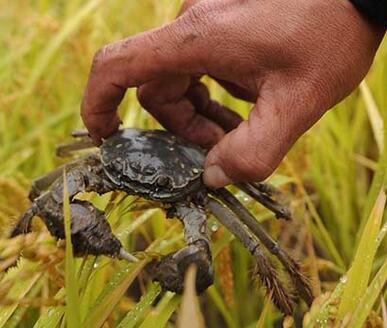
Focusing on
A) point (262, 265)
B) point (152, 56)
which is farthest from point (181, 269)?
point (152, 56)

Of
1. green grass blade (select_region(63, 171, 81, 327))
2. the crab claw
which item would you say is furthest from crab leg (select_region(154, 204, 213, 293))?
green grass blade (select_region(63, 171, 81, 327))

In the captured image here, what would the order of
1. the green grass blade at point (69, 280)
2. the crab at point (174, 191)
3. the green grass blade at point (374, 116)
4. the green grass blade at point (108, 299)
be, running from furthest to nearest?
the green grass blade at point (374, 116)
the crab at point (174, 191)
the green grass blade at point (108, 299)
the green grass blade at point (69, 280)

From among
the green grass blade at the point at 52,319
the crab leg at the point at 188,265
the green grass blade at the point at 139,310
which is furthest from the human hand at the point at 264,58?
the green grass blade at the point at 52,319

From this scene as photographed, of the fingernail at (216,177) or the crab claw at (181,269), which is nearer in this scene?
the crab claw at (181,269)

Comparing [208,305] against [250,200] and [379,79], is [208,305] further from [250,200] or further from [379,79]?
[379,79]

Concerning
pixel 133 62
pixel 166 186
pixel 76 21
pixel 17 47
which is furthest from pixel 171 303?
pixel 17 47

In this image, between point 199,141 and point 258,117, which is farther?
point 199,141

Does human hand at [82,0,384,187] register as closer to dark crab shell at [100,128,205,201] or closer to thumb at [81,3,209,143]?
thumb at [81,3,209,143]

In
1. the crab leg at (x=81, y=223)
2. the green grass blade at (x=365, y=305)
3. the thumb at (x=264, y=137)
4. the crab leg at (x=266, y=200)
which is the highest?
the thumb at (x=264, y=137)

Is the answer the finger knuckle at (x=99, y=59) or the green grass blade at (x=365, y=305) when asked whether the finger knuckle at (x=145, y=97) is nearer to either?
the finger knuckle at (x=99, y=59)
